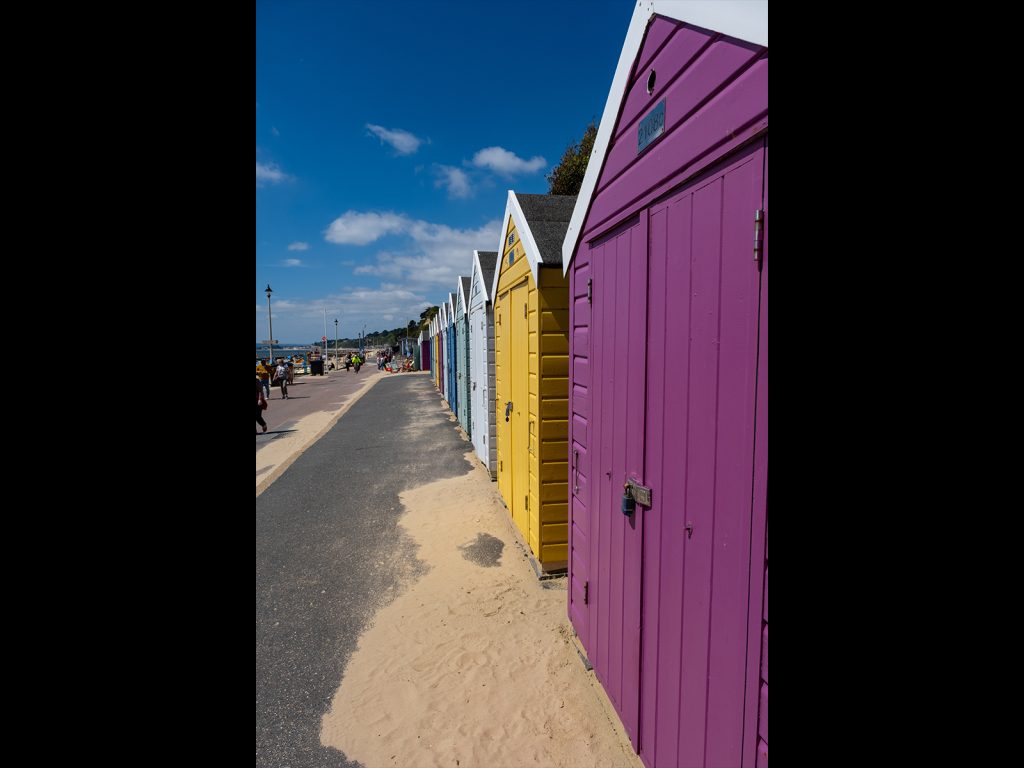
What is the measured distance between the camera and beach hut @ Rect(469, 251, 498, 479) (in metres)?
7.96

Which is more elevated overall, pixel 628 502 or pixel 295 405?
pixel 628 502

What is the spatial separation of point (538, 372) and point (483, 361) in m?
4.14

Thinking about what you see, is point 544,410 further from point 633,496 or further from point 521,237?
point 633,496

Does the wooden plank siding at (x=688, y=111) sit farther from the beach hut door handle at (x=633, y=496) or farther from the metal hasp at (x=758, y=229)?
the beach hut door handle at (x=633, y=496)

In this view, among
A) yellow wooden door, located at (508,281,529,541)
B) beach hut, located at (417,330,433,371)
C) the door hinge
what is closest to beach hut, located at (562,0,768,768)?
the door hinge

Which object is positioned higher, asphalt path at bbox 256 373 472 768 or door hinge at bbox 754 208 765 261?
door hinge at bbox 754 208 765 261

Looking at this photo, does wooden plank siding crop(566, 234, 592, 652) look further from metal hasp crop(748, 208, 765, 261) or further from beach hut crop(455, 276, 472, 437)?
beach hut crop(455, 276, 472, 437)

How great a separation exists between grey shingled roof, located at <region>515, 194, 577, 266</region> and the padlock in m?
2.56

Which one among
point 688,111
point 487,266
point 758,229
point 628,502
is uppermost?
point 487,266

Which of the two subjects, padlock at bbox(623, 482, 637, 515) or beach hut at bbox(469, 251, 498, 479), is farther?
beach hut at bbox(469, 251, 498, 479)

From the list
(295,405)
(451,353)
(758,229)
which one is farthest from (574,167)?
(758,229)

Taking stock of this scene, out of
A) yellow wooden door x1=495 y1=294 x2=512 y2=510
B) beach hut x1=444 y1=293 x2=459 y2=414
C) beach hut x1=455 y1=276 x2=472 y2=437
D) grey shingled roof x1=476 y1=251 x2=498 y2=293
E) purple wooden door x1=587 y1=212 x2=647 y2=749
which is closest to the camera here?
purple wooden door x1=587 y1=212 x2=647 y2=749

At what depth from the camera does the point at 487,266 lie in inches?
376
